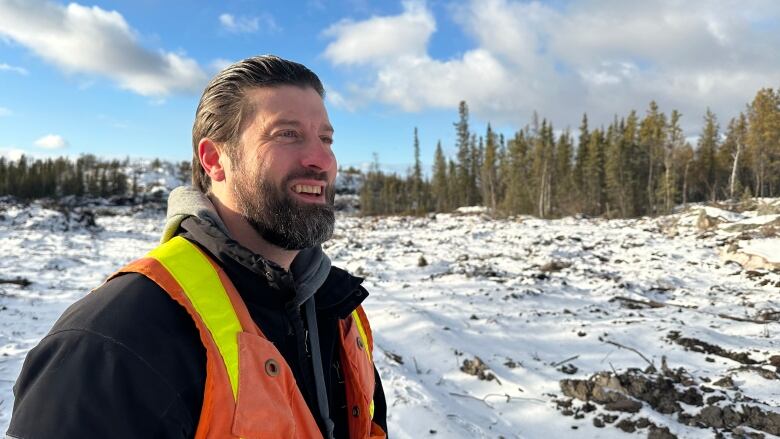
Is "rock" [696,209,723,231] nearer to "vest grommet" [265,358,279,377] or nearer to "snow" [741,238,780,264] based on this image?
"snow" [741,238,780,264]

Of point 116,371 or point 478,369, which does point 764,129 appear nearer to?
point 478,369

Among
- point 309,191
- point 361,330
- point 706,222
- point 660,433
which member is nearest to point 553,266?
point 660,433

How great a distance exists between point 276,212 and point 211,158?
0.41 metres

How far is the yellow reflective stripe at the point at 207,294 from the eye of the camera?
4.17 feet

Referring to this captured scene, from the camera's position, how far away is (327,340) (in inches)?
71.3

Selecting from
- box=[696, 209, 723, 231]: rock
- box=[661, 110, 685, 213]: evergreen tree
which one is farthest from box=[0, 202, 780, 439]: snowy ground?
box=[661, 110, 685, 213]: evergreen tree

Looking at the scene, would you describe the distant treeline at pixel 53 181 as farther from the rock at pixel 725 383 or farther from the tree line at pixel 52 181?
the rock at pixel 725 383

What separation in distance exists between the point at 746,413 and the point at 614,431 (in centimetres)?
133

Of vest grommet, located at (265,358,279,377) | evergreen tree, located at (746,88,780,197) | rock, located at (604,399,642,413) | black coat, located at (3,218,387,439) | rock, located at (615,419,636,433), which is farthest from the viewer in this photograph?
evergreen tree, located at (746,88,780,197)

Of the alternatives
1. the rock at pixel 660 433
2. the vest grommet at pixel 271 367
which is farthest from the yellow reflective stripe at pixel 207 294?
the rock at pixel 660 433

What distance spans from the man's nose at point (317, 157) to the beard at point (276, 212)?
2.5 inches

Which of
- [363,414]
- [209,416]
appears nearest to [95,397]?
[209,416]

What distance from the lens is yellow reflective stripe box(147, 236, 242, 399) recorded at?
1.27m

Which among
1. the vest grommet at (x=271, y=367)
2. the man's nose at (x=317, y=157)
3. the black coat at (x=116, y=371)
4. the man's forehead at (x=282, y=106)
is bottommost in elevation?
the vest grommet at (x=271, y=367)
